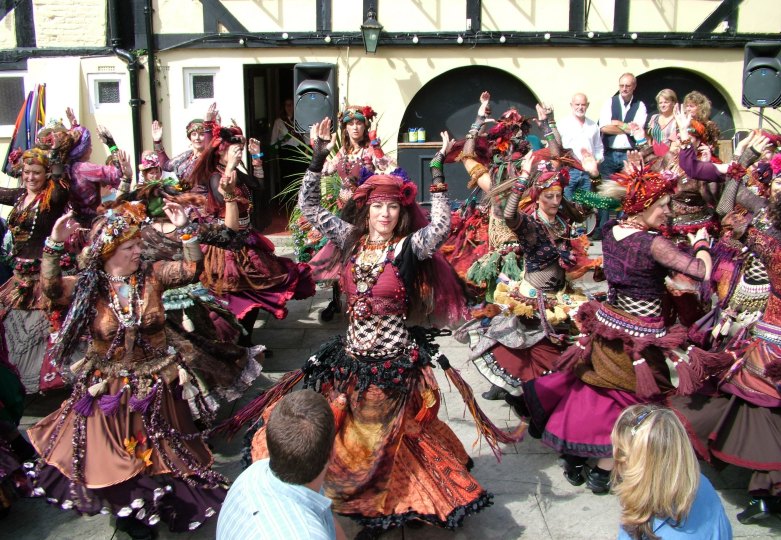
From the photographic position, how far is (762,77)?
11.0m

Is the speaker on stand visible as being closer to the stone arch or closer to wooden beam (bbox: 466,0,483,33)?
the stone arch


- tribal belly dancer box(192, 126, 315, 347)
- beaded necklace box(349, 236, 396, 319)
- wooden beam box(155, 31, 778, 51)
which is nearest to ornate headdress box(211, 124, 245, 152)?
tribal belly dancer box(192, 126, 315, 347)

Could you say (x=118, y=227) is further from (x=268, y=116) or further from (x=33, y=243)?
(x=268, y=116)

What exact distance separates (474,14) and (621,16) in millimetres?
2395

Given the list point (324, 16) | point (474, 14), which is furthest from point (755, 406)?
point (324, 16)

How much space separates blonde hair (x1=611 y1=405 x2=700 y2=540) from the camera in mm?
2752

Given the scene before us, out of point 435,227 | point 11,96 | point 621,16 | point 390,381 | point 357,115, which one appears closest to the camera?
point 435,227

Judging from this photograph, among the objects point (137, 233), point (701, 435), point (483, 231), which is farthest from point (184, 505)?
point (483, 231)

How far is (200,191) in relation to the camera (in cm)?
705

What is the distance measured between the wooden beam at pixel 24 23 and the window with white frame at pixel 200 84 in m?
2.52

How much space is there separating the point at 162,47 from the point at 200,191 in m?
6.46

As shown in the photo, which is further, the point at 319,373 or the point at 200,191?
the point at 200,191

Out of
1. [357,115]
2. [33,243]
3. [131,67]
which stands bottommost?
[33,243]

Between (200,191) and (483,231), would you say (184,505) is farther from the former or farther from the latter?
(483,231)
